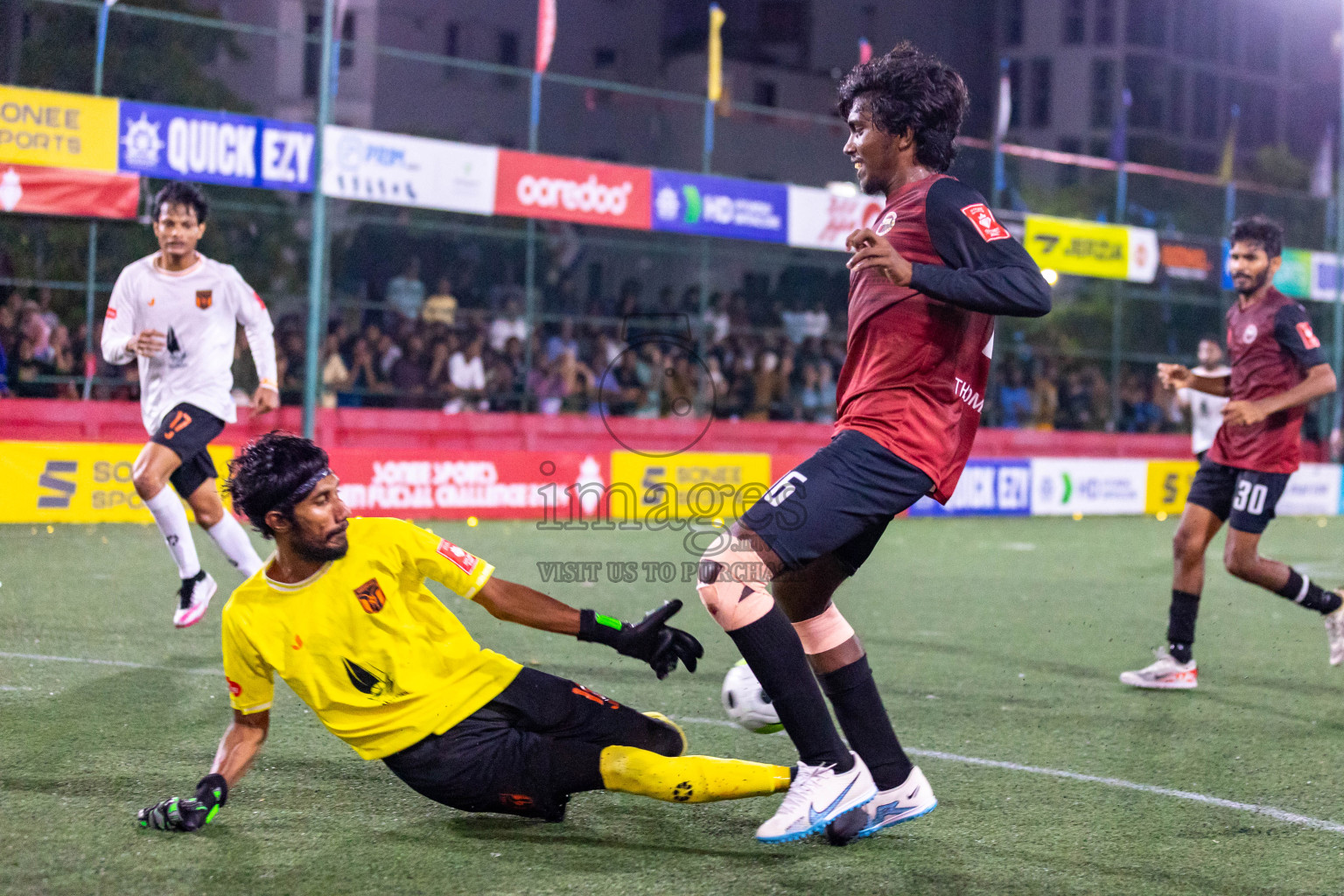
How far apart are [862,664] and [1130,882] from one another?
88cm

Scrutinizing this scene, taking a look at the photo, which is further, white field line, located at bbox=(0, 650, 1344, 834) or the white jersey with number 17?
the white jersey with number 17

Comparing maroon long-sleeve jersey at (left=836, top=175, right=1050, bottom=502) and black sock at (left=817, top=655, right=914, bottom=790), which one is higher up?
maroon long-sleeve jersey at (left=836, top=175, right=1050, bottom=502)

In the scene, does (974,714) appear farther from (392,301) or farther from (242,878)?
(392,301)

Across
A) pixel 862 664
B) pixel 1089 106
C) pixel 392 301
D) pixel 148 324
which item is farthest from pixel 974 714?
pixel 1089 106

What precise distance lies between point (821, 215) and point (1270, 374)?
1254cm

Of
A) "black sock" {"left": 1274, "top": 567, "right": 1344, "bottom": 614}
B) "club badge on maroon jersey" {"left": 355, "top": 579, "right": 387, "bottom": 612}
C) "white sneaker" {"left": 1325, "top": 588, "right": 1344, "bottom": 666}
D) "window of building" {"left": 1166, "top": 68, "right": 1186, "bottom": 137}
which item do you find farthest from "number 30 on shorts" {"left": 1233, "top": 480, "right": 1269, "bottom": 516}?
"window of building" {"left": 1166, "top": 68, "right": 1186, "bottom": 137}

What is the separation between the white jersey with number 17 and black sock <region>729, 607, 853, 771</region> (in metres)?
4.05

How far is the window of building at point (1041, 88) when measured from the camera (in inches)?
2596

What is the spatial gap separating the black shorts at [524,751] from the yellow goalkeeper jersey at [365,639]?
2.5 inches

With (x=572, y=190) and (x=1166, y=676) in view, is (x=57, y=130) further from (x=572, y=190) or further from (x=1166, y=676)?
(x=1166, y=676)

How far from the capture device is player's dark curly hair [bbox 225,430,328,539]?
3328 mm

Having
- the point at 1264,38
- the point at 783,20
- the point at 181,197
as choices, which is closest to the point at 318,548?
the point at 181,197

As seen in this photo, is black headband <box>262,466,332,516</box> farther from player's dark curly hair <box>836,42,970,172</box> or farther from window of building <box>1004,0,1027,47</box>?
window of building <box>1004,0,1027,47</box>

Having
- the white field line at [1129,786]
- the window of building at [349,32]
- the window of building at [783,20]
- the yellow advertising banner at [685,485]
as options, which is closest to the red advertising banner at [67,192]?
the yellow advertising banner at [685,485]
